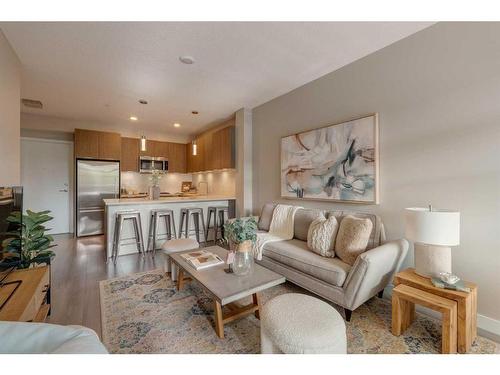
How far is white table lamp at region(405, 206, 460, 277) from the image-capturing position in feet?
5.08

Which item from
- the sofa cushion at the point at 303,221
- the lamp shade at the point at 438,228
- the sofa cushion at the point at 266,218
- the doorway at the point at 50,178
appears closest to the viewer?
the lamp shade at the point at 438,228

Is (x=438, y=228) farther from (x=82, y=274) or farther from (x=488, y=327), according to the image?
(x=82, y=274)

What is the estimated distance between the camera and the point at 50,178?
5.16m

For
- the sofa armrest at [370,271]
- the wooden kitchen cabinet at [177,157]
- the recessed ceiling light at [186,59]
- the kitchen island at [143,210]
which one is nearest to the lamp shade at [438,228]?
the sofa armrest at [370,271]

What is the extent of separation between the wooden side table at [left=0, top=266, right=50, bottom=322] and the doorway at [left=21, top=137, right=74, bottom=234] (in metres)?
4.45

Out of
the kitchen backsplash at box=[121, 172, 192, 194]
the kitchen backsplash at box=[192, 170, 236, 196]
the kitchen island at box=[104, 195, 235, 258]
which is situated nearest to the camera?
the kitchen island at box=[104, 195, 235, 258]

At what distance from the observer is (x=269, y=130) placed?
389 cm

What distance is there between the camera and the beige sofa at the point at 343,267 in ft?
5.80

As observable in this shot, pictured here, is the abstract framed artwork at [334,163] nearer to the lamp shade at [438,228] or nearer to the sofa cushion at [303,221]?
the sofa cushion at [303,221]

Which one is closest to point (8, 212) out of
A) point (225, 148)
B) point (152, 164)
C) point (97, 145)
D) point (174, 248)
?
point (174, 248)

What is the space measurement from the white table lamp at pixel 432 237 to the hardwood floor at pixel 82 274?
8.66 feet

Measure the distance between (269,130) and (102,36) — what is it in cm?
257

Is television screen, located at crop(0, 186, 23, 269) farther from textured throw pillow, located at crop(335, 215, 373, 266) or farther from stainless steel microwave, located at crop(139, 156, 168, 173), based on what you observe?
stainless steel microwave, located at crop(139, 156, 168, 173)

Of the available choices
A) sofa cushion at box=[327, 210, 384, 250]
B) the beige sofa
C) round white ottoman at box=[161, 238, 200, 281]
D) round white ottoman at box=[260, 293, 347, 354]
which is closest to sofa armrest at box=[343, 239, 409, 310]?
the beige sofa
